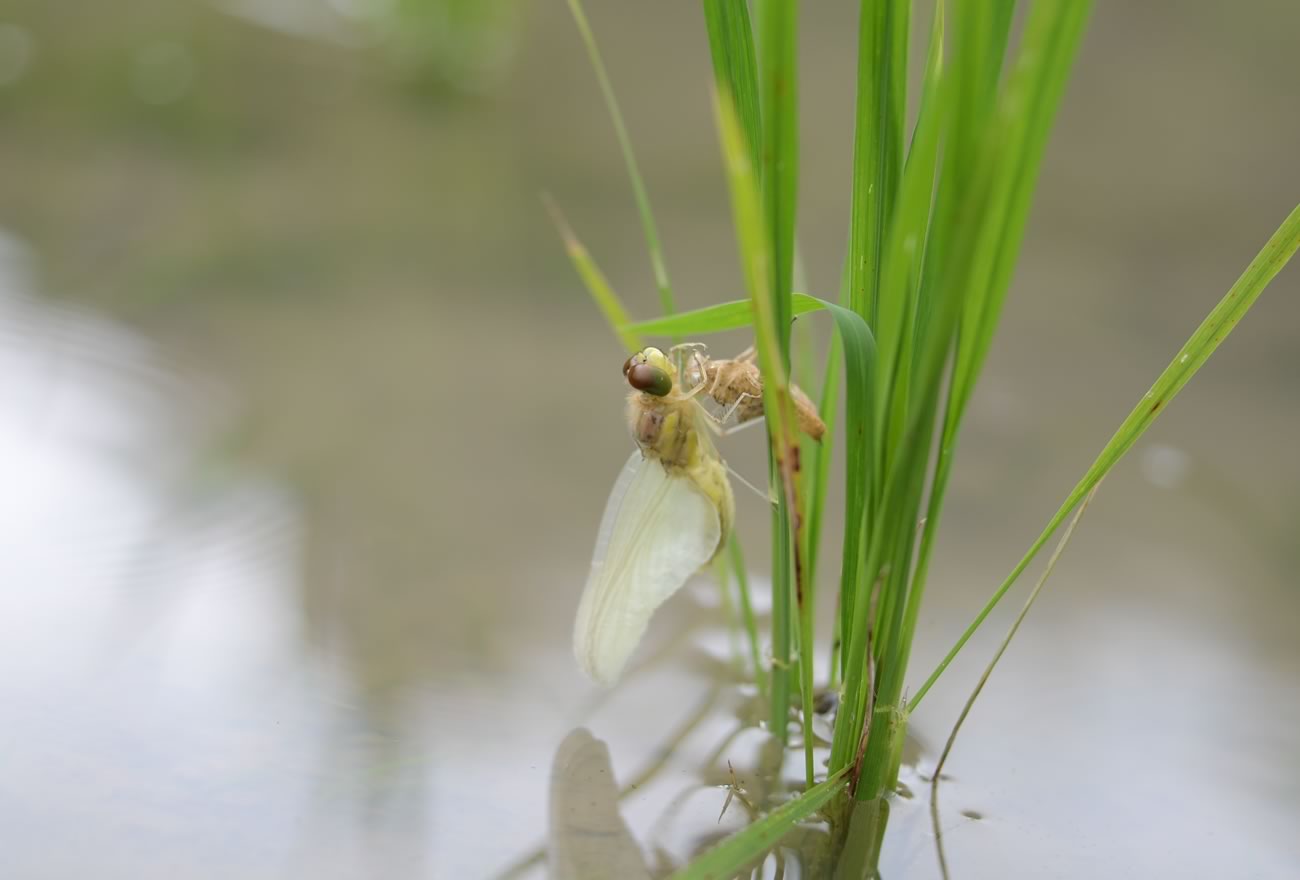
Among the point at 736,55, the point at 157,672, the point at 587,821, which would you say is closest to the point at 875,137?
the point at 736,55

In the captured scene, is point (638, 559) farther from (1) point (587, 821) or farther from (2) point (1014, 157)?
(2) point (1014, 157)

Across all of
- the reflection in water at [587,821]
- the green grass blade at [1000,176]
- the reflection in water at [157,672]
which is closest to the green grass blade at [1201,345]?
the green grass blade at [1000,176]

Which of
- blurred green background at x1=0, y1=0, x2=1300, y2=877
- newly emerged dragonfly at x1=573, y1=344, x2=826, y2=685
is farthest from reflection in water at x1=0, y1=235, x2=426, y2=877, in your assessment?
A: newly emerged dragonfly at x1=573, y1=344, x2=826, y2=685

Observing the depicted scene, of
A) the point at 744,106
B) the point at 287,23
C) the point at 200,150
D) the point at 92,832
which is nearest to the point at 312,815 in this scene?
the point at 92,832

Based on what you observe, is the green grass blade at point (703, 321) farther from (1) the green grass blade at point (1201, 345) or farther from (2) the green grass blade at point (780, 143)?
(1) the green grass blade at point (1201, 345)

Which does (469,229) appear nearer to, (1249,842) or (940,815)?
(940,815)

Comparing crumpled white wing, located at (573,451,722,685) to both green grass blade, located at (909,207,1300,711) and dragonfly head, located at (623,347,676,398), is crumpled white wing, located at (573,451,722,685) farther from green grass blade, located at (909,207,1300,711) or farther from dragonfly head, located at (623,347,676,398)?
green grass blade, located at (909,207,1300,711)

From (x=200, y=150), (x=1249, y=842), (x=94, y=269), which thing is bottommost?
(x=1249, y=842)
